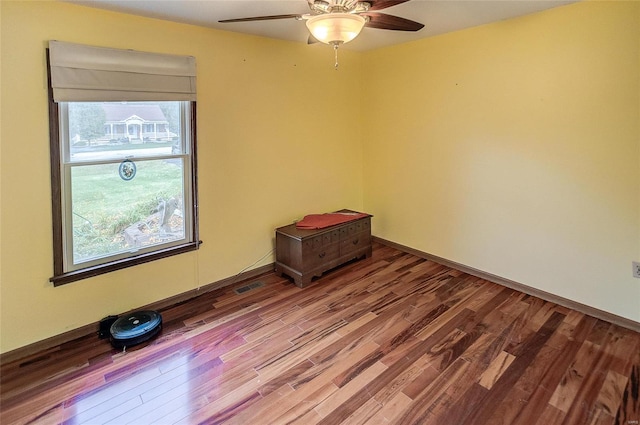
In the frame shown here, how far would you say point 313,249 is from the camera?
11.3ft

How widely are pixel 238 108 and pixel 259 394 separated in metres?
2.32

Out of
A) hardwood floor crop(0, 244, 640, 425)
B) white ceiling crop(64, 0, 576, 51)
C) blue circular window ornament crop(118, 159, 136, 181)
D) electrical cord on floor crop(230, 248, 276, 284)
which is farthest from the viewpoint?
electrical cord on floor crop(230, 248, 276, 284)

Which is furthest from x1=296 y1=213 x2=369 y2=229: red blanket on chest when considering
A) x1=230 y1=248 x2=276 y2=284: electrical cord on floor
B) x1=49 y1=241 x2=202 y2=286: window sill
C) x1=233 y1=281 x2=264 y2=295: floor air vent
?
x1=49 y1=241 x2=202 y2=286: window sill

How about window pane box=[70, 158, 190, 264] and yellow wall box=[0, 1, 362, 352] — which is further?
window pane box=[70, 158, 190, 264]

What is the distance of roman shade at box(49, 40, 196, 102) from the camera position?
2307 millimetres

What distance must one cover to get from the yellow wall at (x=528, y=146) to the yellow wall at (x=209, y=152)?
0.76 m

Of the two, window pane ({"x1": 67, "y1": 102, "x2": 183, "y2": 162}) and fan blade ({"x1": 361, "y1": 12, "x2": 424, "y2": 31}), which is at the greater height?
fan blade ({"x1": 361, "y1": 12, "x2": 424, "y2": 31})

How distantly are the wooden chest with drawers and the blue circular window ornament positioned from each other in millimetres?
1385

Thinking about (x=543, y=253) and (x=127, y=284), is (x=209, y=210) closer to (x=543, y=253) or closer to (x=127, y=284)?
(x=127, y=284)

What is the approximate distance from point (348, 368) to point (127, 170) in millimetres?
2137

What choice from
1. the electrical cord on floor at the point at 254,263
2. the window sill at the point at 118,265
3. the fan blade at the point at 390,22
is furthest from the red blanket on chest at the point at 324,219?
the fan blade at the point at 390,22

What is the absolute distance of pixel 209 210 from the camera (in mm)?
3184

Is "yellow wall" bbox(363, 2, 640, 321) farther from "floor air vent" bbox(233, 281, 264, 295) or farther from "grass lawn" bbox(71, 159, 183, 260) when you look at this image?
"grass lawn" bbox(71, 159, 183, 260)

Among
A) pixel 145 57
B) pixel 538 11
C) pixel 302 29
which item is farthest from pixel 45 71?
pixel 538 11
